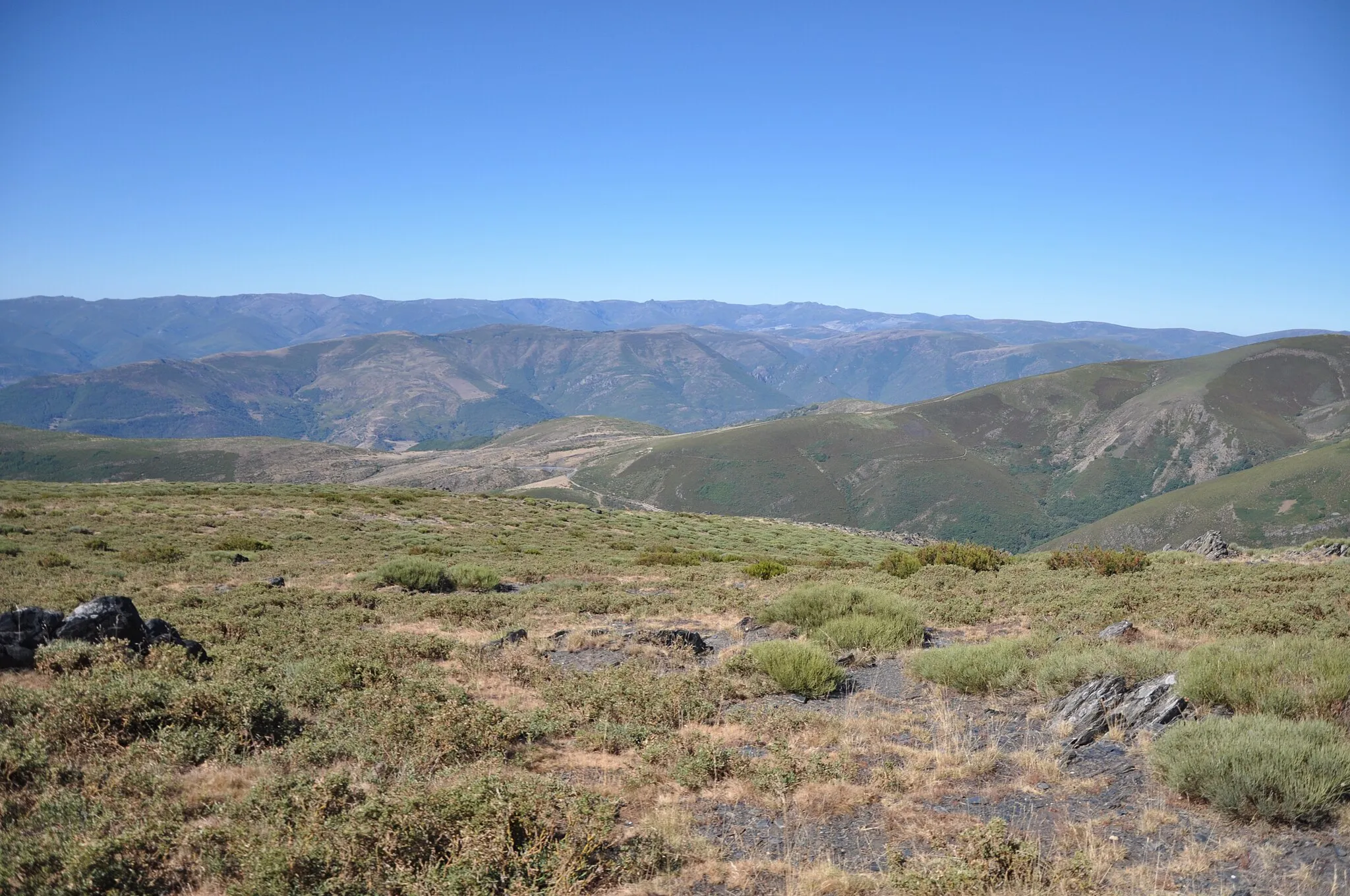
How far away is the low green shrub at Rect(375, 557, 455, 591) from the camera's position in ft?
66.6

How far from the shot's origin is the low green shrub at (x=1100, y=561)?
20.6 m

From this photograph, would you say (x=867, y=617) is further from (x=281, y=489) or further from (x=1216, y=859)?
(x=281, y=489)

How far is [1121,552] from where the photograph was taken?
22.8 m

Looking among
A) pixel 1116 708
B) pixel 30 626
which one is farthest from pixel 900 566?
pixel 30 626

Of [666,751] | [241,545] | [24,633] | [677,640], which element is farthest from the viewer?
[241,545]

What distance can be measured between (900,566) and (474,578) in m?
14.4

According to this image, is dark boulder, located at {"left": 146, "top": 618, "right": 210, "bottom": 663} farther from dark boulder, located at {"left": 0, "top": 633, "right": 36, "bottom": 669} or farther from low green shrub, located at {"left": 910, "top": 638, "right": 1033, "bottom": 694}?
low green shrub, located at {"left": 910, "top": 638, "right": 1033, "bottom": 694}

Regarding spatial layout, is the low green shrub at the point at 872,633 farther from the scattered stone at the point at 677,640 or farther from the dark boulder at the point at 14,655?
the dark boulder at the point at 14,655

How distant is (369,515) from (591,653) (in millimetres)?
32331

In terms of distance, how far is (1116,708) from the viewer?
847cm

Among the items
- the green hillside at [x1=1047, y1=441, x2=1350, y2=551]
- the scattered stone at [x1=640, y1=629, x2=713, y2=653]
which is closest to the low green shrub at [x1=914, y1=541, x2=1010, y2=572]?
the scattered stone at [x1=640, y1=629, x2=713, y2=653]

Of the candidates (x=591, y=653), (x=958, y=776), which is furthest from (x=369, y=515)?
(x=958, y=776)

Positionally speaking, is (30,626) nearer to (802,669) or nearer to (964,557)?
(802,669)

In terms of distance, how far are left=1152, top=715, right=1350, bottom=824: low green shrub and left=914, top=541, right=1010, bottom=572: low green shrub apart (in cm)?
1673
